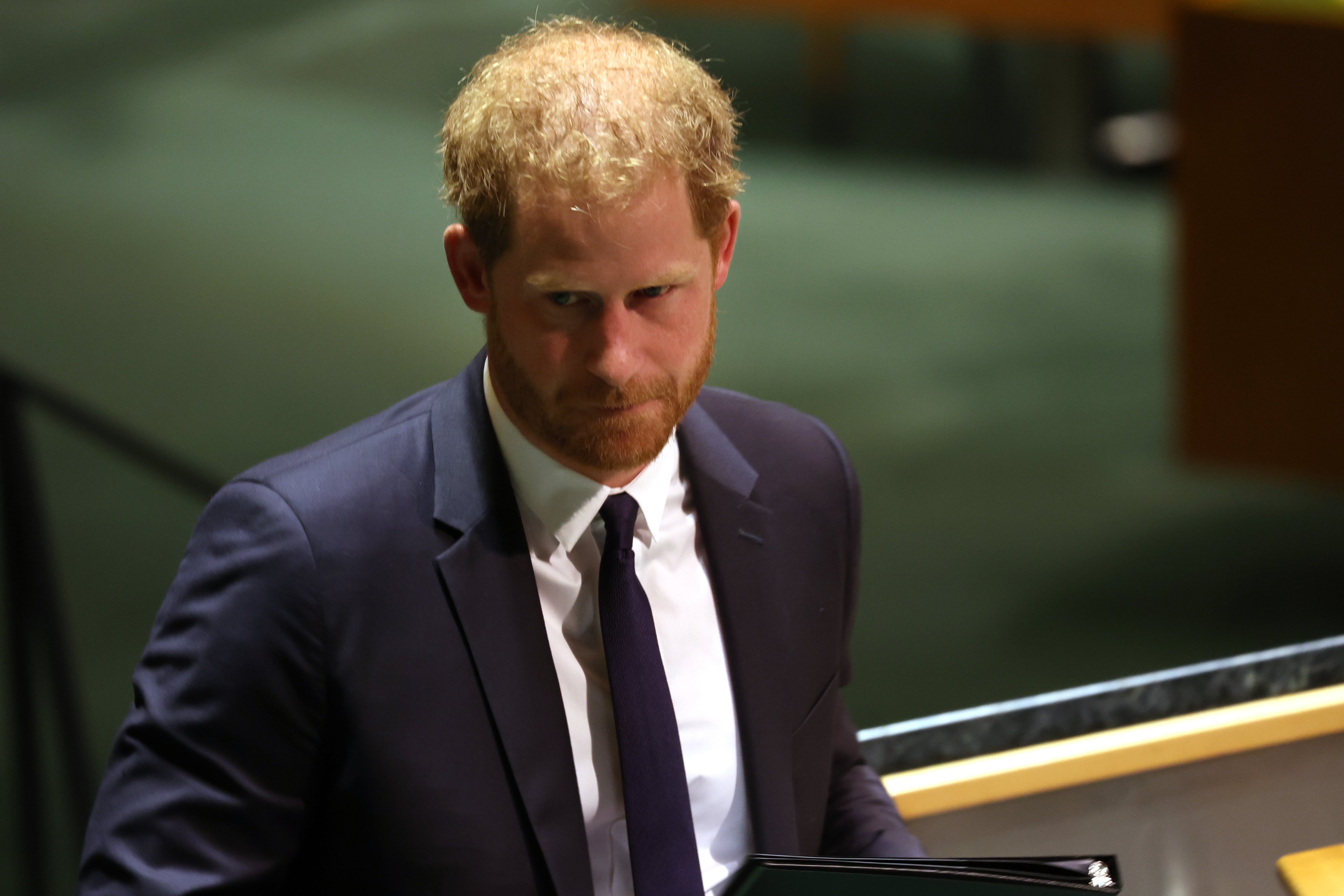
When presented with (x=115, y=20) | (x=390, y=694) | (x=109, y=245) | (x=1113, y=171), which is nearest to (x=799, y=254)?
(x=1113, y=171)

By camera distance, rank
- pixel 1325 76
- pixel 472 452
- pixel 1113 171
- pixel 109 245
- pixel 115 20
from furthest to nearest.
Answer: pixel 115 20
pixel 1113 171
pixel 109 245
pixel 1325 76
pixel 472 452

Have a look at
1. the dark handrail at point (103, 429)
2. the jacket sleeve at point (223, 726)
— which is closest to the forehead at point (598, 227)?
the jacket sleeve at point (223, 726)

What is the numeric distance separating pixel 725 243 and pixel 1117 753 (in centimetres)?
76

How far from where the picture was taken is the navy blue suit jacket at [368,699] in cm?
116

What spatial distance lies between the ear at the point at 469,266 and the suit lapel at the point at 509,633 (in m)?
0.12

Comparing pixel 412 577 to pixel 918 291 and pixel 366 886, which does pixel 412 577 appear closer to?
pixel 366 886

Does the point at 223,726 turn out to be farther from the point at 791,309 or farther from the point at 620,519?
the point at 791,309

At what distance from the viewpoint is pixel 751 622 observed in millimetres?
1401

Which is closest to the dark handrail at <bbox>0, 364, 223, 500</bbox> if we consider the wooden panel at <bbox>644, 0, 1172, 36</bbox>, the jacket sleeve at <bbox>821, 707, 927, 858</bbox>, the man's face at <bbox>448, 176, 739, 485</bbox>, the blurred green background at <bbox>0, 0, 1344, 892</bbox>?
the blurred green background at <bbox>0, 0, 1344, 892</bbox>

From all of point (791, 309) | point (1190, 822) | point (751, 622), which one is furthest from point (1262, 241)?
point (751, 622)

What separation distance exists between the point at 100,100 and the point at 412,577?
287 inches

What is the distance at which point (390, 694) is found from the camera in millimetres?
1216

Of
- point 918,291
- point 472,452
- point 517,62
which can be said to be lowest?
point 918,291

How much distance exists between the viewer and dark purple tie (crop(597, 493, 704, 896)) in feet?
4.23
